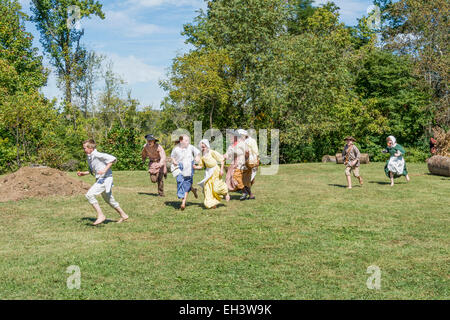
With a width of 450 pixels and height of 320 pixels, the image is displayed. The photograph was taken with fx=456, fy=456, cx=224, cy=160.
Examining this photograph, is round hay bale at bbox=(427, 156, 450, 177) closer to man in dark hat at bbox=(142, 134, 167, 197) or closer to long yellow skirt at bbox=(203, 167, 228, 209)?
long yellow skirt at bbox=(203, 167, 228, 209)

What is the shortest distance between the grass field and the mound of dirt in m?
1.00

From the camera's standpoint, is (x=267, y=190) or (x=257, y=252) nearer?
(x=257, y=252)

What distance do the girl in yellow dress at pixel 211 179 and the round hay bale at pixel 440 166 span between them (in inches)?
504

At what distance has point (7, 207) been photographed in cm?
1298

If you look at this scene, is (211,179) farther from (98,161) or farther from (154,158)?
(98,161)

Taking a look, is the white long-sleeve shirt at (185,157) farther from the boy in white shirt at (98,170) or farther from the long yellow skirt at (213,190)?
the boy in white shirt at (98,170)

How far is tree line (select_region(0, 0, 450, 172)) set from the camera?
32031 millimetres

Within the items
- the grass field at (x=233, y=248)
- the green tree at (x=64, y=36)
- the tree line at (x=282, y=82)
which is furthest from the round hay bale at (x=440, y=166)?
the green tree at (x=64, y=36)

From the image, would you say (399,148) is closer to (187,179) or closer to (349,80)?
(187,179)

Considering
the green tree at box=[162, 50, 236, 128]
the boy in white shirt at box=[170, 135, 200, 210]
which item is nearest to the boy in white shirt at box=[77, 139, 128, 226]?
the boy in white shirt at box=[170, 135, 200, 210]

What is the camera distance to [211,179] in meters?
12.7

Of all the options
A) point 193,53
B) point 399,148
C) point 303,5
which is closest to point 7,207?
point 399,148

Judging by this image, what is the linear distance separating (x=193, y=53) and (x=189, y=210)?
73.3 ft

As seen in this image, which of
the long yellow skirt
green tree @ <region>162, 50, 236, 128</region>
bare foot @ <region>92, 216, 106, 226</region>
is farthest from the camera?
green tree @ <region>162, 50, 236, 128</region>
